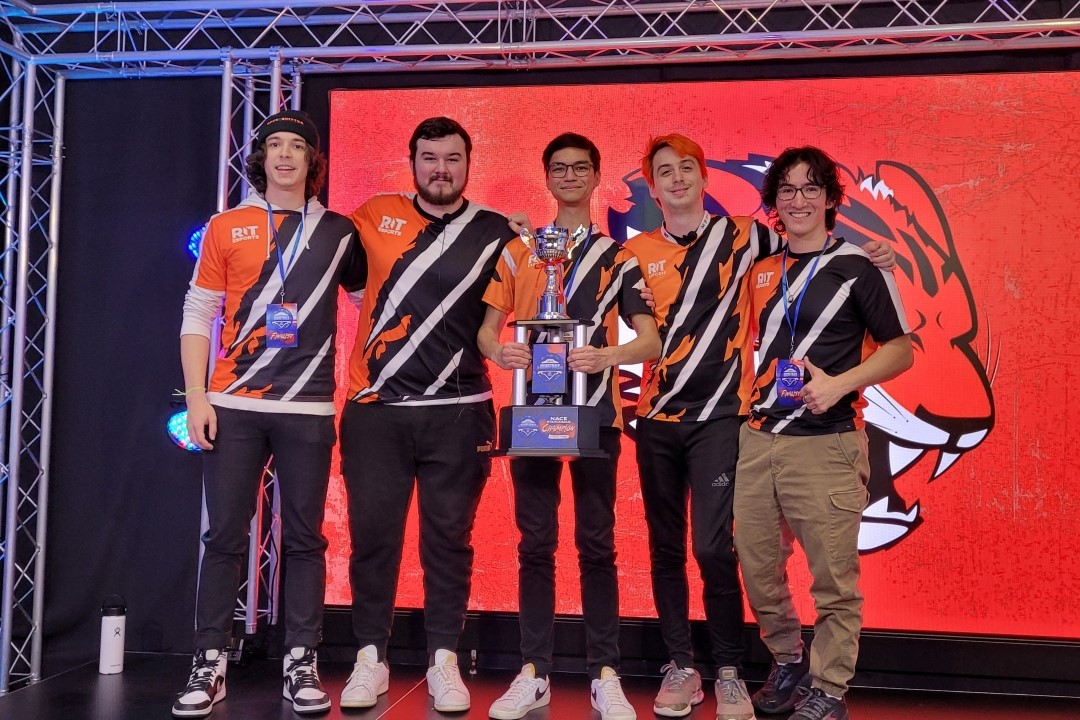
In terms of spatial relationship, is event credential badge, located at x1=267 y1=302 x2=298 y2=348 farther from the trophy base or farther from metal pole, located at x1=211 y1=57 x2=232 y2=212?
metal pole, located at x1=211 y1=57 x2=232 y2=212

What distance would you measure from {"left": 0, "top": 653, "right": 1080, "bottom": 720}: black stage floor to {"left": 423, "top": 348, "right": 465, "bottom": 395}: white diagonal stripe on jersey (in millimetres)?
1077

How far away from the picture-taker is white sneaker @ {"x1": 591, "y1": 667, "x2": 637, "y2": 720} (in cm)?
297

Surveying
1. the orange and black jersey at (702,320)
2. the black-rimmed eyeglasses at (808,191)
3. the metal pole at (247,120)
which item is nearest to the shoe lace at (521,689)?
the orange and black jersey at (702,320)

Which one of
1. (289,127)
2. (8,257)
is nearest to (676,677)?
(289,127)

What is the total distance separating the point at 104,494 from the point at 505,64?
9.02 feet

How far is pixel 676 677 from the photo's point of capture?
3.13 m

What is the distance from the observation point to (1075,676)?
3717 mm

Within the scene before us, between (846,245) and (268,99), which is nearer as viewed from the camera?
(846,245)

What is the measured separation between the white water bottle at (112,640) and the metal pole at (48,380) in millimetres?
418

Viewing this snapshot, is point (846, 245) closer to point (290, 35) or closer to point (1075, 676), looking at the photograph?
point (1075, 676)

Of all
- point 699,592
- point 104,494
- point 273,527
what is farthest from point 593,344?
point 104,494

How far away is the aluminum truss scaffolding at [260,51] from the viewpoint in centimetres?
390

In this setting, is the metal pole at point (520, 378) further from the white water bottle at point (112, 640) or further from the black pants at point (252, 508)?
the white water bottle at point (112, 640)

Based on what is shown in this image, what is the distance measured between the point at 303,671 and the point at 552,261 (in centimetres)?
158
